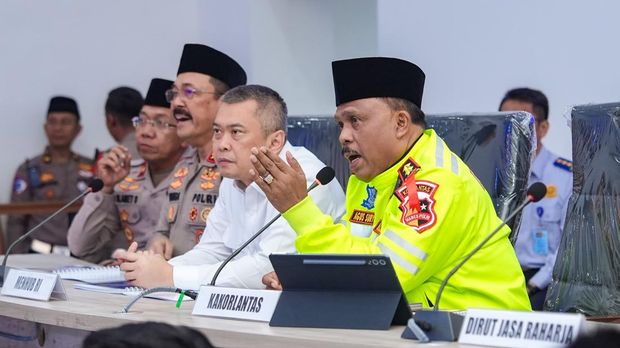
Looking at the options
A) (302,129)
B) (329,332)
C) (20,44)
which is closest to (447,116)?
(302,129)

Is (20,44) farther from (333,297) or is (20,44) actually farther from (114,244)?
(333,297)

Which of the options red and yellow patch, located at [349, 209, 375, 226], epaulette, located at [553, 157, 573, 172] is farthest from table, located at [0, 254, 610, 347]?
epaulette, located at [553, 157, 573, 172]

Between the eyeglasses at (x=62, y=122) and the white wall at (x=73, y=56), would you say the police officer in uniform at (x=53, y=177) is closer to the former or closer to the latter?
the eyeglasses at (x=62, y=122)

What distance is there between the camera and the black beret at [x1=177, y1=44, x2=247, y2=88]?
429 centimetres

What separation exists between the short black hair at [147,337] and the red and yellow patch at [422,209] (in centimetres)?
137

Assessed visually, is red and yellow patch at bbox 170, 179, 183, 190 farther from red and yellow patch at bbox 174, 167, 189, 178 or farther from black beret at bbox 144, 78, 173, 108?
black beret at bbox 144, 78, 173, 108

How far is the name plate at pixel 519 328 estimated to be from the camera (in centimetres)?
196

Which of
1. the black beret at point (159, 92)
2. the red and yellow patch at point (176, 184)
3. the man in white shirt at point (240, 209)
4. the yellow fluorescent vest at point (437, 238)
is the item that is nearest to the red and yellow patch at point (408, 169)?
the yellow fluorescent vest at point (437, 238)

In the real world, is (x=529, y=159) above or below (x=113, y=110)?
above

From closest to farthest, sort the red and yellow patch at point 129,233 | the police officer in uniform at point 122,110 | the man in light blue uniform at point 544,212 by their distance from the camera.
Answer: the red and yellow patch at point 129,233 → the man in light blue uniform at point 544,212 → the police officer in uniform at point 122,110

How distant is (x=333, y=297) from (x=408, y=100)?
805mm

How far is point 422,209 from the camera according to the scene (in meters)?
2.71

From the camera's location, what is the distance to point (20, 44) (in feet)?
21.6

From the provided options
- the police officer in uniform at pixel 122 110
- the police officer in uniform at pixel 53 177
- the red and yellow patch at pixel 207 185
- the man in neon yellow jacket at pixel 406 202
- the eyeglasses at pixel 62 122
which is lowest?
the police officer in uniform at pixel 53 177
